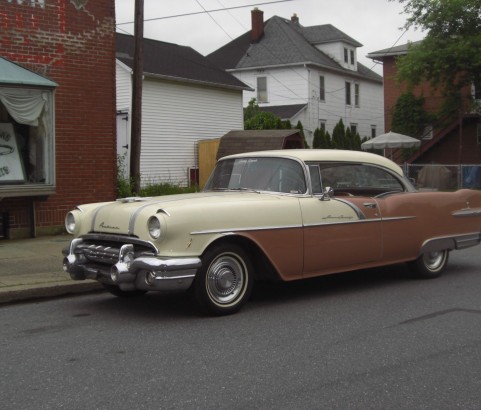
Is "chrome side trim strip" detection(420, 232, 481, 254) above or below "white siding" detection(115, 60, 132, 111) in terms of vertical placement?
below

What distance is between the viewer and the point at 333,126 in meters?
42.1

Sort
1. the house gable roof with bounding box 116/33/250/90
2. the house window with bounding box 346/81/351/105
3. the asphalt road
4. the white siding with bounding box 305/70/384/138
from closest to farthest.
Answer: the asphalt road → the house gable roof with bounding box 116/33/250/90 → the white siding with bounding box 305/70/384/138 → the house window with bounding box 346/81/351/105

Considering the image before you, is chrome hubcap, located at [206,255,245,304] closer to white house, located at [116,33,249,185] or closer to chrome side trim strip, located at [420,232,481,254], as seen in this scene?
chrome side trim strip, located at [420,232,481,254]

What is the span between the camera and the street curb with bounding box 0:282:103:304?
7.22m

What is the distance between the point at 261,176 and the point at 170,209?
1609 mm

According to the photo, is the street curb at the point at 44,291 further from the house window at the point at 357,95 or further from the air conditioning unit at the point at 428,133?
the house window at the point at 357,95

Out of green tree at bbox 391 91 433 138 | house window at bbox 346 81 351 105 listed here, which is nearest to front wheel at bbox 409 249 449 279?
green tree at bbox 391 91 433 138

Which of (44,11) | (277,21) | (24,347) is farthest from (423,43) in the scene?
(24,347)

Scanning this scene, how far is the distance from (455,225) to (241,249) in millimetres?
3388

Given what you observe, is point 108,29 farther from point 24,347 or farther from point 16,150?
point 24,347

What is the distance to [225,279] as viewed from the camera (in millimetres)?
6332

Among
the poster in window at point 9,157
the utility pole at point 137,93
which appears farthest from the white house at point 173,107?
the poster in window at point 9,157

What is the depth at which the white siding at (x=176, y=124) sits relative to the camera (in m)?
24.3

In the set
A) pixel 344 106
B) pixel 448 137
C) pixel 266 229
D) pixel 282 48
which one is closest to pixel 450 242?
pixel 266 229
